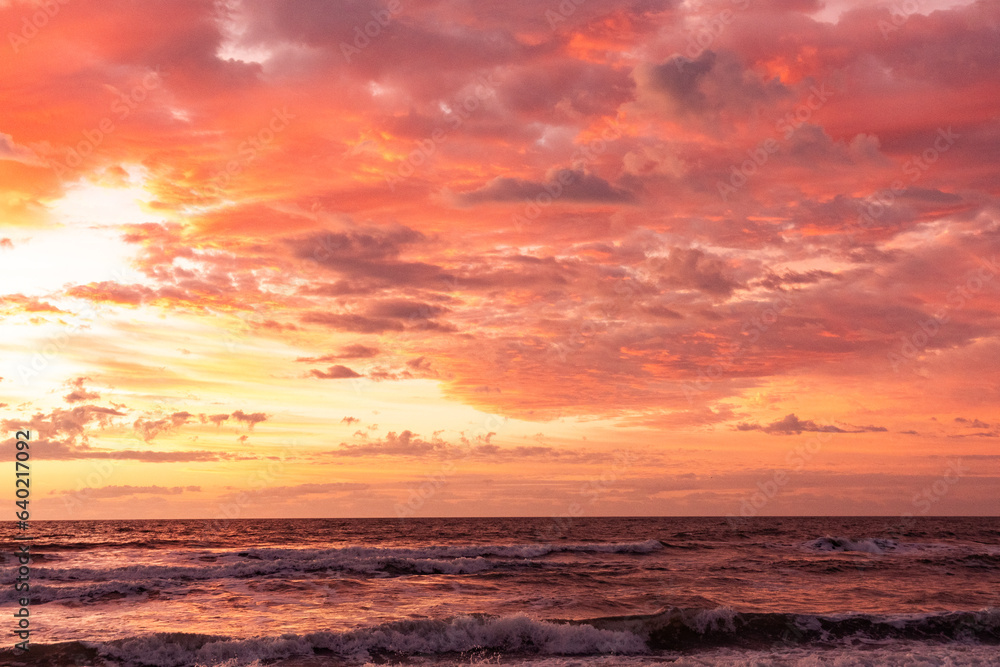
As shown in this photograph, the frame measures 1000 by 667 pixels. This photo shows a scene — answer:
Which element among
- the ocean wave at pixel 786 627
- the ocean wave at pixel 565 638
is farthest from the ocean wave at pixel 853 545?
the ocean wave at pixel 565 638

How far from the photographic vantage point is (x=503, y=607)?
91.3 feet

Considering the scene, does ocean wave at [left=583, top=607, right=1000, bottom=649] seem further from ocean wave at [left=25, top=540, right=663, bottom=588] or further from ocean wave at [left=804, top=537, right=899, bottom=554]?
ocean wave at [left=804, top=537, right=899, bottom=554]

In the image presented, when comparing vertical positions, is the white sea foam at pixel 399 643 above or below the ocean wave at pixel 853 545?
above

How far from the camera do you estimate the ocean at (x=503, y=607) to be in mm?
20906

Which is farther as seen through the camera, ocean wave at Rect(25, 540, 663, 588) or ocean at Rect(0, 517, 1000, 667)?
ocean wave at Rect(25, 540, 663, 588)

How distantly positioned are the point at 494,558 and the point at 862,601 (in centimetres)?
2412

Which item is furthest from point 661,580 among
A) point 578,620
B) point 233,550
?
point 233,550

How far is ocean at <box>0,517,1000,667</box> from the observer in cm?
2091

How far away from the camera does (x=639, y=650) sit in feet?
72.6

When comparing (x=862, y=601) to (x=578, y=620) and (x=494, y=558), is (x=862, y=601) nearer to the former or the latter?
(x=578, y=620)

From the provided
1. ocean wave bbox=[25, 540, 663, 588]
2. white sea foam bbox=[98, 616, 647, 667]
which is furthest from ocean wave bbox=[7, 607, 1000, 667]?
ocean wave bbox=[25, 540, 663, 588]

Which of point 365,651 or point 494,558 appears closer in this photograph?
point 365,651

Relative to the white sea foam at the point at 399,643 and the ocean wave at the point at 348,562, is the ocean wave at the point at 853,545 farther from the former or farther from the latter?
the white sea foam at the point at 399,643

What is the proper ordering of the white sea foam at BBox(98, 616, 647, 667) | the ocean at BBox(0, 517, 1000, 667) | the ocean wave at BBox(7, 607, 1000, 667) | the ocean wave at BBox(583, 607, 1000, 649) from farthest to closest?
the ocean wave at BBox(583, 607, 1000, 649) < the ocean at BBox(0, 517, 1000, 667) < the ocean wave at BBox(7, 607, 1000, 667) < the white sea foam at BBox(98, 616, 647, 667)
